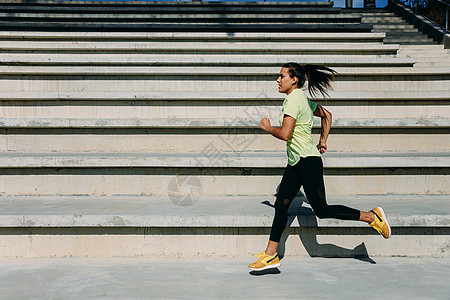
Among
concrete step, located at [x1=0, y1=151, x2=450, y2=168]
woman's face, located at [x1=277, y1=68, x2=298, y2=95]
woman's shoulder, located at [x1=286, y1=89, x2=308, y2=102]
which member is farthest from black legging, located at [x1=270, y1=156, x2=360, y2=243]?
concrete step, located at [x1=0, y1=151, x2=450, y2=168]

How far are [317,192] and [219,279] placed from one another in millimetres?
1002

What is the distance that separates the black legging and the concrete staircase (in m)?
0.31

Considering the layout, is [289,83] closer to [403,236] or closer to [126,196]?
[403,236]

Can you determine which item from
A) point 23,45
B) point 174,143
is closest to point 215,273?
point 174,143

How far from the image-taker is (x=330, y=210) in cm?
346

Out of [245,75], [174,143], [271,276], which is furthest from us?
[245,75]

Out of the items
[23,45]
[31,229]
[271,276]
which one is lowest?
[271,276]

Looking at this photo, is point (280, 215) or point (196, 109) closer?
point (280, 215)

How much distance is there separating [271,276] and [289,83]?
60.1 inches

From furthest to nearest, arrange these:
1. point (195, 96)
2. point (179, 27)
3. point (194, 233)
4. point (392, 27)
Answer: point (392, 27) → point (179, 27) → point (195, 96) → point (194, 233)

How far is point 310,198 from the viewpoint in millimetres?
3467

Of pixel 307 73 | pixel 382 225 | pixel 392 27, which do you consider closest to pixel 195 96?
pixel 307 73

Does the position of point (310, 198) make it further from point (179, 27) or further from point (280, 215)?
point (179, 27)

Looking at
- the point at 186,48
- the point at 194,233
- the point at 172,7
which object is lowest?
the point at 194,233
